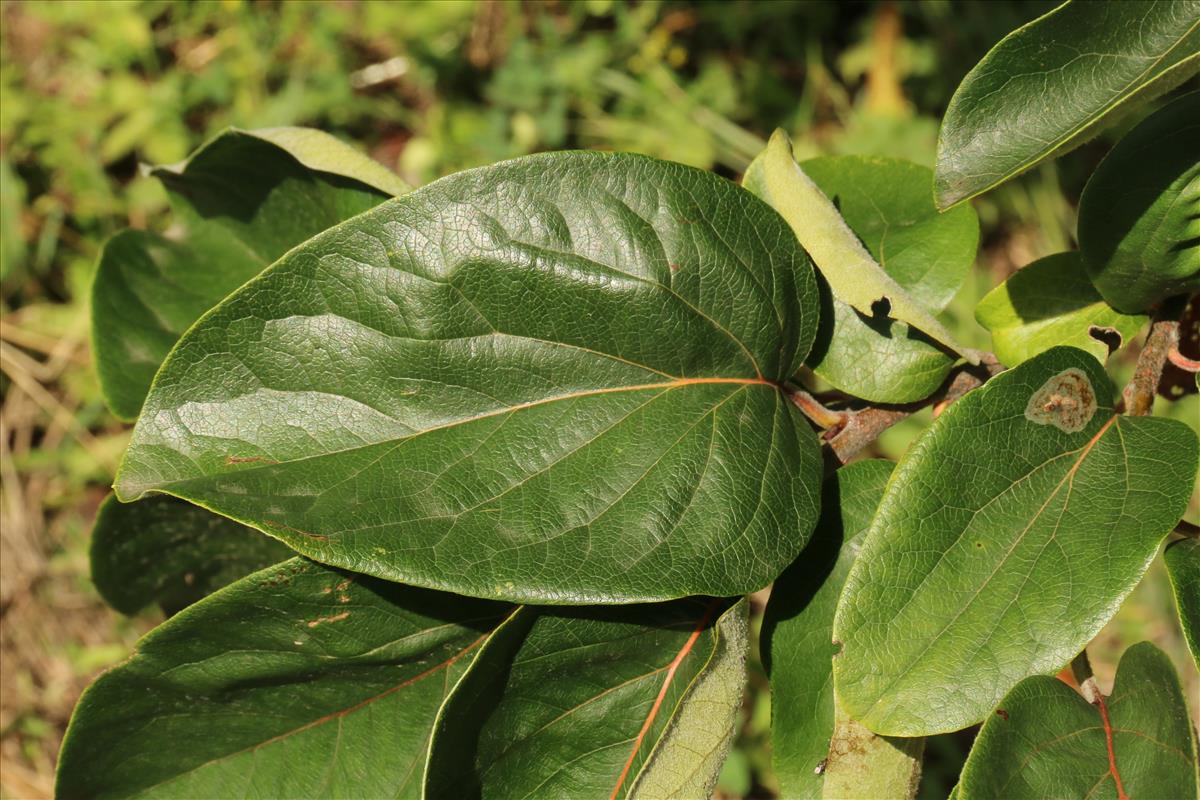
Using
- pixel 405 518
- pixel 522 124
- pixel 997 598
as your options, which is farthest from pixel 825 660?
pixel 522 124

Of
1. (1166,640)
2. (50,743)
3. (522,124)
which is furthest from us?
Result: (522,124)

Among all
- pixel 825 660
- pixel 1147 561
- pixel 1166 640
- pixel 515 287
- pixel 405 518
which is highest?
pixel 515 287

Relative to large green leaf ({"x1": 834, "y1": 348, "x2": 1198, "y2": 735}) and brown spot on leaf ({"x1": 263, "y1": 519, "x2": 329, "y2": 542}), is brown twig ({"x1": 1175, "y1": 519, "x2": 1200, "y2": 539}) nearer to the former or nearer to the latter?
large green leaf ({"x1": 834, "y1": 348, "x2": 1198, "y2": 735})

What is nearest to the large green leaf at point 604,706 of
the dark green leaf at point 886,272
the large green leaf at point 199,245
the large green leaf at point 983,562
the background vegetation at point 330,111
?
the large green leaf at point 983,562

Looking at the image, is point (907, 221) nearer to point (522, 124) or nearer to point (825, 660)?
point (825, 660)

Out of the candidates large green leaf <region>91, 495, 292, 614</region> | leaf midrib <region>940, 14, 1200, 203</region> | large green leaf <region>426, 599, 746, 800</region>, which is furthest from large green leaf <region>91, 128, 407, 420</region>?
leaf midrib <region>940, 14, 1200, 203</region>
